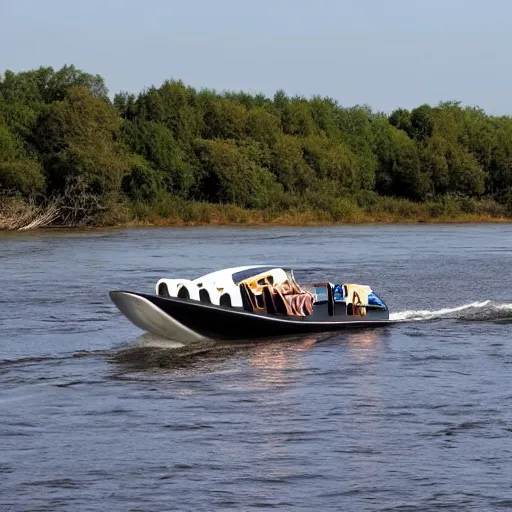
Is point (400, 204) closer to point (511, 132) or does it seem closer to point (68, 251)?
point (511, 132)

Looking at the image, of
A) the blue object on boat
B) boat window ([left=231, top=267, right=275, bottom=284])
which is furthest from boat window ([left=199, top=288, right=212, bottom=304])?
the blue object on boat

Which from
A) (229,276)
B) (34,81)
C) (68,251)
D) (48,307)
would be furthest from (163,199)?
(229,276)

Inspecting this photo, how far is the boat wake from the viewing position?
3112 cm

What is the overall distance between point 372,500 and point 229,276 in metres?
12.6

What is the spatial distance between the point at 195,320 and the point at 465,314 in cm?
951

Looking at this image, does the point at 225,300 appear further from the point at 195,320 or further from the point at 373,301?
the point at 373,301

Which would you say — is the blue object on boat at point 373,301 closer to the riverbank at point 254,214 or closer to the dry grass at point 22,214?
the dry grass at point 22,214

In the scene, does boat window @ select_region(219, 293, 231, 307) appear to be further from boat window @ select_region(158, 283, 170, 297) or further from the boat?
boat window @ select_region(158, 283, 170, 297)

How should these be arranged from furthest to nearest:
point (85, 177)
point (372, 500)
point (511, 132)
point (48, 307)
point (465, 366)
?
point (511, 132) → point (85, 177) → point (48, 307) → point (465, 366) → point (372, 500)

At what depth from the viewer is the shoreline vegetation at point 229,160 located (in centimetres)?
8825

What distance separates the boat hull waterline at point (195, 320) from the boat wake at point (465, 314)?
4.74 m

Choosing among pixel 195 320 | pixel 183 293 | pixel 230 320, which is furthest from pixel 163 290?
pixel 230 320

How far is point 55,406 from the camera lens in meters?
18.9

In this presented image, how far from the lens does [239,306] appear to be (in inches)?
1021
